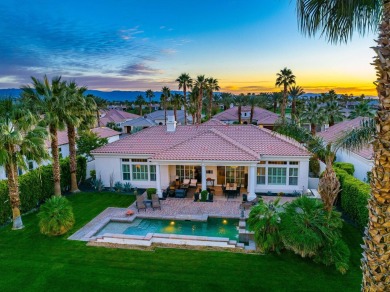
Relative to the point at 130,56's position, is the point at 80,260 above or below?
below

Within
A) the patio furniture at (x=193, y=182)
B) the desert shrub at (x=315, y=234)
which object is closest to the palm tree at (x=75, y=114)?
the patio furniture at (x=193, y=182)

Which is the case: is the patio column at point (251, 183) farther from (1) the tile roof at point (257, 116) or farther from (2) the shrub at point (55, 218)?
(1) the tile roof at point (257, 116)

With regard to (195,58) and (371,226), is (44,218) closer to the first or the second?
(371,226)

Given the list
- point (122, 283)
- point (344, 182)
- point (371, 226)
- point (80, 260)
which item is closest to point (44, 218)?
point (80, 260)

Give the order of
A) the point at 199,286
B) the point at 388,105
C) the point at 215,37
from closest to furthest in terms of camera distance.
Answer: the point at 388,105 → the point at 199,286 → the point at 215,37

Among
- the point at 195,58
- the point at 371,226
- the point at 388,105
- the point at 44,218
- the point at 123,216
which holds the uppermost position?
the point at 195,58

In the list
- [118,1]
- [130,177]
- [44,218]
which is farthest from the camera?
[130,177]

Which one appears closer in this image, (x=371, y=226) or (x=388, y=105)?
(x=388, y=105)
